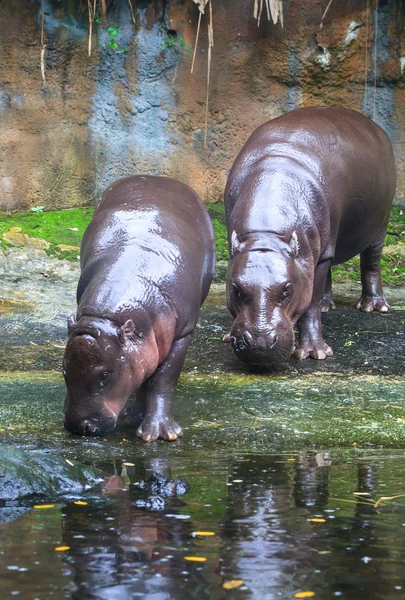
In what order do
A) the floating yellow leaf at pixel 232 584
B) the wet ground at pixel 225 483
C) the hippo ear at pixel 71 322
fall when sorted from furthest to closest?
1. the hippo ear at pixel 71 322
2. the wet ground at pixel 225 483
3. the floating yellow leaf at pixel 232 584

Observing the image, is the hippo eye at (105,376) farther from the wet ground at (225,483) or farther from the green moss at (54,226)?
the green moss at (54,226)

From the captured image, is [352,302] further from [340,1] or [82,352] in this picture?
[82,352]

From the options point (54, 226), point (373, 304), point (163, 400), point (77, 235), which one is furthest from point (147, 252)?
point (54, 226)

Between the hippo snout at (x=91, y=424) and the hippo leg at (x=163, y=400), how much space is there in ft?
0.92

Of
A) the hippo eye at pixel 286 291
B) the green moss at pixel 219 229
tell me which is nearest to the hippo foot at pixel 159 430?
the hippo eye at pixel 286 291

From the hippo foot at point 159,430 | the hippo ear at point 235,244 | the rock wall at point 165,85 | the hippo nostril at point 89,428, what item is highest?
the rock wall at point 165,85

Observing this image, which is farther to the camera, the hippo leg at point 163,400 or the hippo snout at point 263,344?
the hippo snout at point 263,344

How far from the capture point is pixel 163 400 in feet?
17.4

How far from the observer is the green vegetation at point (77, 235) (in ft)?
29.9

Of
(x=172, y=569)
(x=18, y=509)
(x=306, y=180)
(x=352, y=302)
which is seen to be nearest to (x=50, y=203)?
(x=352, y=302)

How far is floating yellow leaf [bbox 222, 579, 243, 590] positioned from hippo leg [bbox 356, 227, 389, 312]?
519 cm

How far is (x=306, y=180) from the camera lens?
21.9 feet

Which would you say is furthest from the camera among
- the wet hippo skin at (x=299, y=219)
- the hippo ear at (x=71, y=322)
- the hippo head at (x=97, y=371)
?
the wet hippo skin at (x=299, y=219)

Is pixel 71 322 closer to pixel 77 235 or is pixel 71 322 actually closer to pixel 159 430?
pixel 159 430
